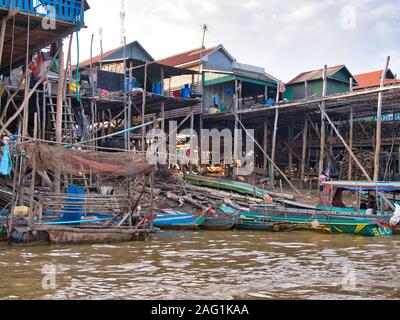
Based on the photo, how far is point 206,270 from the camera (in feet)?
30.0

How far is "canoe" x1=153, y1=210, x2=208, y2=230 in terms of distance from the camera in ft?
50.6

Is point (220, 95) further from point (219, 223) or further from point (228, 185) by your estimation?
point (219, 223)

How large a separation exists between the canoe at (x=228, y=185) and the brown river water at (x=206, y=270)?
6.98 m

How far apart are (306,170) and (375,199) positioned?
897 centimetres

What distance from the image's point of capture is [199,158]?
1019 inches

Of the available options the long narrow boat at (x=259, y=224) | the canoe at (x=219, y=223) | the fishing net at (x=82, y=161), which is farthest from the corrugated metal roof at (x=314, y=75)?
the fishing net at (x=82, y=161)

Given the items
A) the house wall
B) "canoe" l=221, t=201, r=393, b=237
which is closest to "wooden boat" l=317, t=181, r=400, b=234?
"canoe" l=221, t=201, r=393, b=237

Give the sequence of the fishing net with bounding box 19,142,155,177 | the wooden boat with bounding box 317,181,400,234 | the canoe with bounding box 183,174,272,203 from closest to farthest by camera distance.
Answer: the fishing net with bounding box 19,142,155,177, the wooden boat with bounding box 317,181,400,234, the canoe with bounding box 183,174,272,203

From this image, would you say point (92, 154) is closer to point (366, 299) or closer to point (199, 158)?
point (366, 299)

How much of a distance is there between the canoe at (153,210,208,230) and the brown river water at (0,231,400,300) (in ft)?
5.89

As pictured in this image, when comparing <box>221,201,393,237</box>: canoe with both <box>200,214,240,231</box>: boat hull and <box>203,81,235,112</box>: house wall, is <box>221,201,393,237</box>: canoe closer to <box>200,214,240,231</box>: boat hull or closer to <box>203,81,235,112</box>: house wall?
<box>200,214,240,231</box>: boat hull

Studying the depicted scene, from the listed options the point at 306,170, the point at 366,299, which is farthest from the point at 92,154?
the point at 306,170

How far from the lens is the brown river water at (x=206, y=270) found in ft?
24.1

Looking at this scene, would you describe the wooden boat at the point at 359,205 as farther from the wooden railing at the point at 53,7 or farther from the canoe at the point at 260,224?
the wooden railing at the point at 53,7
